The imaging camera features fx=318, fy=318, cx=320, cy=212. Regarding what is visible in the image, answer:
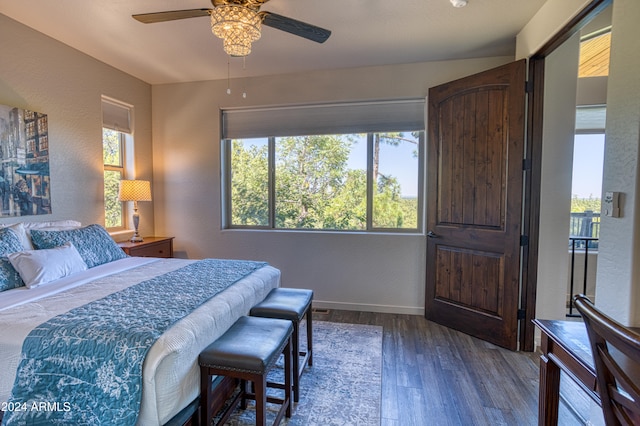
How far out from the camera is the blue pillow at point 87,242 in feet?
7.84

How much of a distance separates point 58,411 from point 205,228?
277cm

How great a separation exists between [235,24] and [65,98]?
2286mm

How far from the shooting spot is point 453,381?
2264 millimetres

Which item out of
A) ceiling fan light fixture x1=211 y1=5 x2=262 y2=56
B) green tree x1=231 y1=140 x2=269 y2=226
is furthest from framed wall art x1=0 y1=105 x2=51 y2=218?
ceiling fan light fixture x1=211 y1=5 x2=262 y2=56

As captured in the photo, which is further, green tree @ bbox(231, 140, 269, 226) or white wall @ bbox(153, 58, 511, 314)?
green tree @ bbox(231, 140, 269, 226)

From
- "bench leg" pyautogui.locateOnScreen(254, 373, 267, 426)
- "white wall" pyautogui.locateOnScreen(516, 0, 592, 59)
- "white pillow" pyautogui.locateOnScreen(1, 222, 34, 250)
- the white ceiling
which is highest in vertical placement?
the white ceiling

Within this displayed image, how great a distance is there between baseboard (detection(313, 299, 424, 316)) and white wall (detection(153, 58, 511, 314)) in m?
0.01

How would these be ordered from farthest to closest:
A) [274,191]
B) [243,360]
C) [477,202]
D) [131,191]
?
[274,191] < [131,191] < [477,202] < [243,360]

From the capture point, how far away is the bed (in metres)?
1.33

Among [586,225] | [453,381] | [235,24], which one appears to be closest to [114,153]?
[235,24]

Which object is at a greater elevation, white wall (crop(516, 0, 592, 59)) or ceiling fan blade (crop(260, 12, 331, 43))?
white wall (crop(516, 0, 592, 59))

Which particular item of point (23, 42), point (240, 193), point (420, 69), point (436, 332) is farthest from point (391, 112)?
point (23, 42)

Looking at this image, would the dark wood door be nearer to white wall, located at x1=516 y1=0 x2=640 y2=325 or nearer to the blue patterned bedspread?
white wall, located at x1=516 y1=0 x2=640 y2=325

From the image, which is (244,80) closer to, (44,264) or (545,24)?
(44,264)
